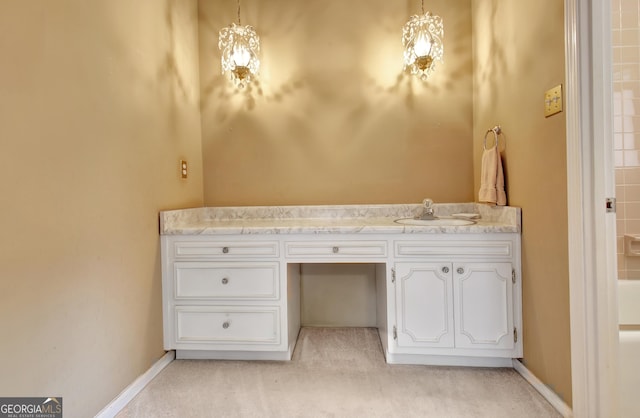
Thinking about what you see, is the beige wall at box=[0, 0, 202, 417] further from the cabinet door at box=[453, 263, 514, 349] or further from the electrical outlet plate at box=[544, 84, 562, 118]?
the electrical outlet plate at box=[544, 84, 562, 118]

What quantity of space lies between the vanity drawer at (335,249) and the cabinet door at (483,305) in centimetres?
43

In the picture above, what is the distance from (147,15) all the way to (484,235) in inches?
86.4

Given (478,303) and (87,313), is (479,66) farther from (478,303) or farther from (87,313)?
(87,313)

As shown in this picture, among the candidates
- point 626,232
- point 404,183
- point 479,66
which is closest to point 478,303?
point 404,183

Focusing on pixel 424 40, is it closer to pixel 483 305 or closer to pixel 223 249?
pixel 483 305

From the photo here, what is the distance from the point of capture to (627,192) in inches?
76.9

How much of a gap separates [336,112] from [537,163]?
4.36 feet

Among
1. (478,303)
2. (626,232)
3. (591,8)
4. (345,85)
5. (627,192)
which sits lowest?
(478,303)

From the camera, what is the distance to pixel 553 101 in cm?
138

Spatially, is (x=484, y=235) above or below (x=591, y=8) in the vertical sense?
below

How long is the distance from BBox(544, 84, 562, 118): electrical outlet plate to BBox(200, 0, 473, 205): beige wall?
866 millimetres

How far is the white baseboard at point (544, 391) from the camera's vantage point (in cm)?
135

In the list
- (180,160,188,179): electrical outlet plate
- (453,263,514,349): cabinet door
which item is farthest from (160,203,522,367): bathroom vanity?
(180,160,188,179): electrical outlet plate

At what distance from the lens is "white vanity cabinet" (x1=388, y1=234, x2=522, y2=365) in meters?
1.70
